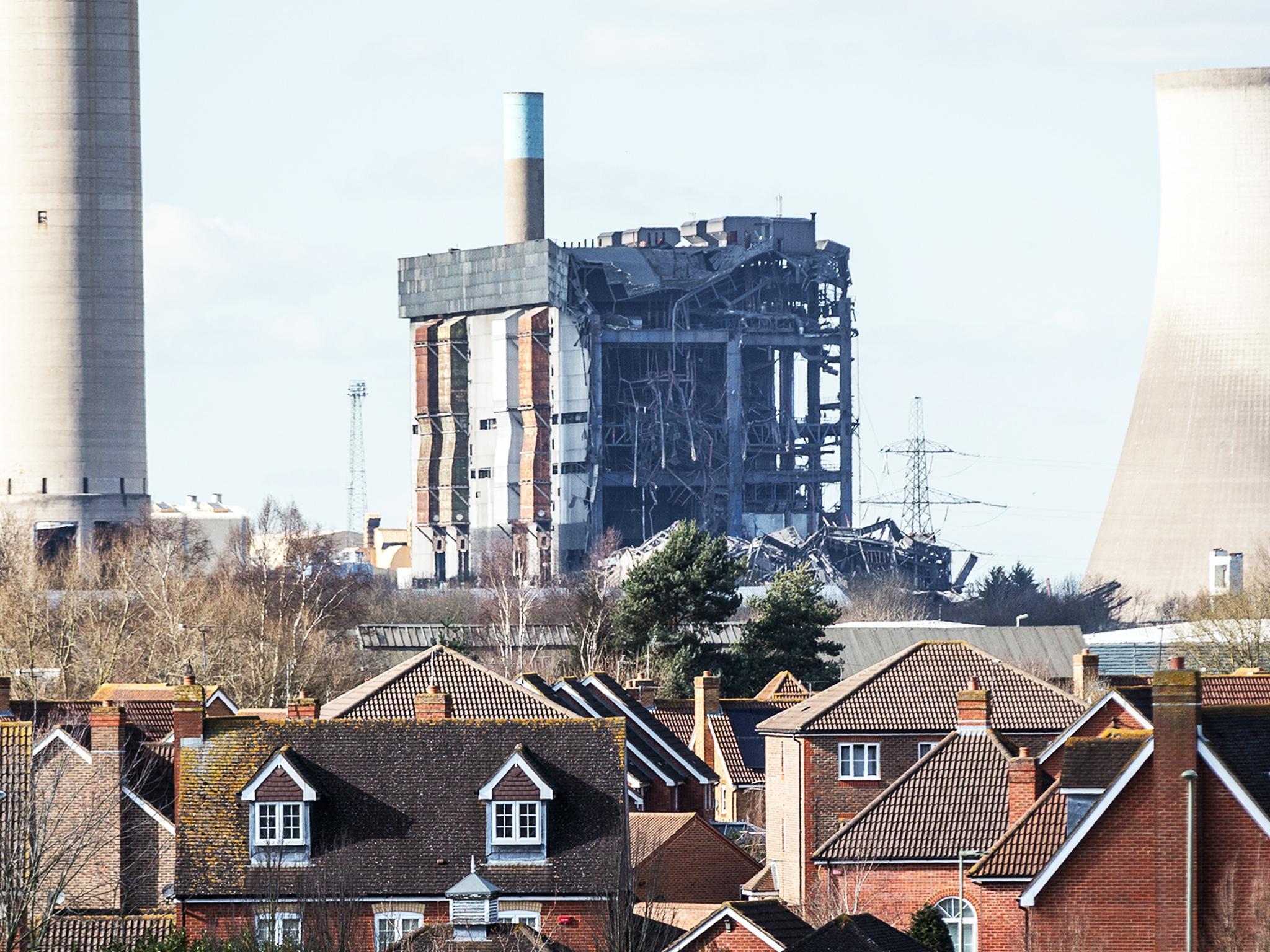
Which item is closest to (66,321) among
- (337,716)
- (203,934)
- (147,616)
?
(147,616)

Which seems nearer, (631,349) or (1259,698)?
(1259,698)

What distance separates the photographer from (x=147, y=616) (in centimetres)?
7794

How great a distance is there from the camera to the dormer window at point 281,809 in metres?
31.8

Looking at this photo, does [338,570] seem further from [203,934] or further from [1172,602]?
[203,934]

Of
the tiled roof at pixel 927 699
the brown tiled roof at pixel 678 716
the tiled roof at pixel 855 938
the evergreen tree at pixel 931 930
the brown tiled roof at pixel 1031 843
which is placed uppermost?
the tiled roof at pixel 927 699

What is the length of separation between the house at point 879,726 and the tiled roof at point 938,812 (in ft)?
16.5

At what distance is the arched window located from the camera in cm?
3061

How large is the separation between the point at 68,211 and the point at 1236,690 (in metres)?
69.2

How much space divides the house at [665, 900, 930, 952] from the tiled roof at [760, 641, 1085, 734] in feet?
36.1

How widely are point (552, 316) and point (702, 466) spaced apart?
37.6ft

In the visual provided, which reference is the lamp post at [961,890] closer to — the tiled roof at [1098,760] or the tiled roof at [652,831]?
the tiled roof at [1098,760]

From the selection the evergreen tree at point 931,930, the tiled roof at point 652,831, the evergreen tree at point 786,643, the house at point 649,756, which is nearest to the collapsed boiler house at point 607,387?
the evergreen tree at point 786,643

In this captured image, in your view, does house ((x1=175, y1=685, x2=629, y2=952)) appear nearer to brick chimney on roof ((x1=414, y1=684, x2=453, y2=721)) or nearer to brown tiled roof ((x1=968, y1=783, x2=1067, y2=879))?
brick chimney on roof ((x1=414, y1=684, x2=453, y2=721))

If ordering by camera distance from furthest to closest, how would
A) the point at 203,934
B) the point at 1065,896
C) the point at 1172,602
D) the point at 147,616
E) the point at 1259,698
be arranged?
1. the point at 1172,602
2. the point at 147,616
3. the point at 1259,698
4. the point at 203,934
5. the point at 1065,896
